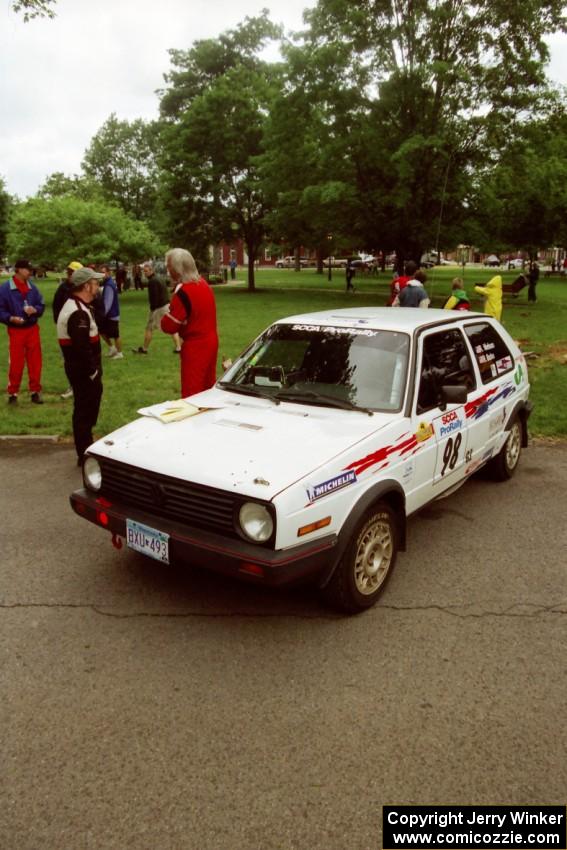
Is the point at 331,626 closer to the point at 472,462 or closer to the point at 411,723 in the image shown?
the point at 411,723

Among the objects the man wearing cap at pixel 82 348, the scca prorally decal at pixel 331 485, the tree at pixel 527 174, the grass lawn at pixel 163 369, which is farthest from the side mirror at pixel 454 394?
the tree at pixel 527 174

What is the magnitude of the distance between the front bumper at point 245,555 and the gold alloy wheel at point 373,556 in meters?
0.35

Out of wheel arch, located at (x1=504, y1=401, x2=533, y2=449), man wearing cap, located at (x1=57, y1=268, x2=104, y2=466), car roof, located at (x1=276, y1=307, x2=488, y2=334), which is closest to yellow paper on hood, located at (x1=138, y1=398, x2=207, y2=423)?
car roof, located at (x1=276, y1=307, x2=488, y2=334)

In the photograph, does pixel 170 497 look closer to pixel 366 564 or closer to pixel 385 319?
pixel 366 564

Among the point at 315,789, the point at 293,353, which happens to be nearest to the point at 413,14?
the point at 293,353

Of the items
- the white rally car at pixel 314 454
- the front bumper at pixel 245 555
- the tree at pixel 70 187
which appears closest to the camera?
the front bumper at pixel 245 555

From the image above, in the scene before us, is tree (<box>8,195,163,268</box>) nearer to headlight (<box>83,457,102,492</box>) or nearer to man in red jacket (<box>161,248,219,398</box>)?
man in red jacket (<box>161,248,219,398</box>)

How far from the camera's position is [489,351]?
18.0 ft

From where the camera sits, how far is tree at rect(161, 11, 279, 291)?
32969mm

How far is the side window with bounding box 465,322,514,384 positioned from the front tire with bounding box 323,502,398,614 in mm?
1955

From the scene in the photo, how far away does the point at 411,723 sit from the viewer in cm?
284

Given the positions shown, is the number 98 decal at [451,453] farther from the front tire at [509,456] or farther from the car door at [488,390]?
the front tire at [509,456]

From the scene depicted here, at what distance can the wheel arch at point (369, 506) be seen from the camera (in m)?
3.40

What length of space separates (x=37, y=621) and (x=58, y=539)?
1.21 m
